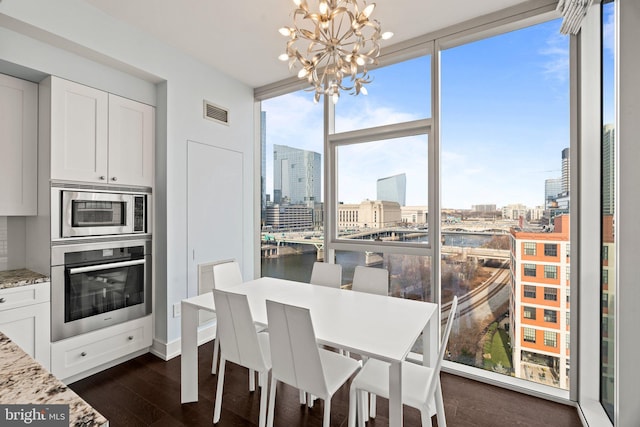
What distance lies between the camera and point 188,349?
2.20 meters

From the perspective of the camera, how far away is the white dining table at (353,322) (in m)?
1.48

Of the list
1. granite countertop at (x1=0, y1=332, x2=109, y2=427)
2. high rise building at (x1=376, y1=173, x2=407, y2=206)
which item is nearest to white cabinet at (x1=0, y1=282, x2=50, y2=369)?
granite countertop at (x1=0, y1=332, x2=109, y2=427)

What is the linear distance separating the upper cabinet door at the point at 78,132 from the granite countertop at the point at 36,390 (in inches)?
78.0

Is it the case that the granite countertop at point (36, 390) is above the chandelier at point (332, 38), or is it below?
below

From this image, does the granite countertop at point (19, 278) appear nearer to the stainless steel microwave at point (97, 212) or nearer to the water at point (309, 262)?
the stainless steel microwave at point (97, 212)

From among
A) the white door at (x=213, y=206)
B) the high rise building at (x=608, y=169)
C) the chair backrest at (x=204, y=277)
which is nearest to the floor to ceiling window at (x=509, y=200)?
the high rise building at (x=608, y=169)

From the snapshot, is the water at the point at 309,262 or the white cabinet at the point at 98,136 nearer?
the white cabinet at the point at 98,136

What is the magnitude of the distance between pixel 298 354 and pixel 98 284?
6.64 feet

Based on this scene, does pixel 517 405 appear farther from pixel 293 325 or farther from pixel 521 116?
pixel 521 116

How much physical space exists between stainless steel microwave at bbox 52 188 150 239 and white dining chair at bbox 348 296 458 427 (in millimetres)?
2355

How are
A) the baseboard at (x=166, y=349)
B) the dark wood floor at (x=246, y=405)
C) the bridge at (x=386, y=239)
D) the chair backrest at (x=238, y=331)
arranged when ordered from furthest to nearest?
1. the baseboard at (x=166, y=349)
2. the bridge at (x=386, y=239)
3. the dark wood floor at (x=246, y=405)
4. the chair backrest at (x=238, y=331)

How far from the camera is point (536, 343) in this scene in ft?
8.02

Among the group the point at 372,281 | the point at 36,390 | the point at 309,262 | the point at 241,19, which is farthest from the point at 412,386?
the point at 241,19

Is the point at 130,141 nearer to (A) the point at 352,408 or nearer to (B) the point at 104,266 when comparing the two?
(B) the point at 104,266
